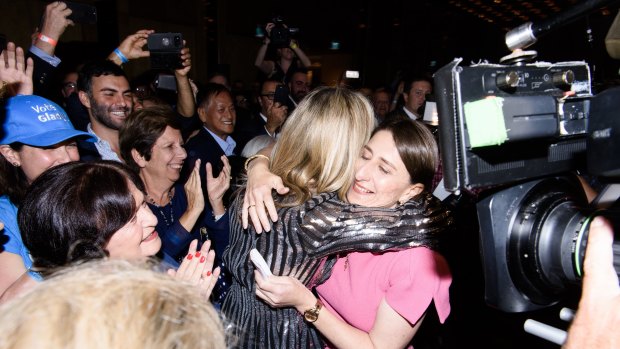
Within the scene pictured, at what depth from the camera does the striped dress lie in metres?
1.16

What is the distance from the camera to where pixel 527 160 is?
0.87 metres

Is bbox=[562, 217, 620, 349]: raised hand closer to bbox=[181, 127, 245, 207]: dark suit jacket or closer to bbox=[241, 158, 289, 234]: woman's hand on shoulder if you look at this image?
bbox=[241, 158, 289, 234]: woman's hand on shoulder

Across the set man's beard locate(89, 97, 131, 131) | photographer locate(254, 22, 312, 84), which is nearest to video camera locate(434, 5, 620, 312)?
man's beard locate(89, 97, 131, 131)

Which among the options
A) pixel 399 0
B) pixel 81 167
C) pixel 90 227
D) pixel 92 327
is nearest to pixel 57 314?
pixel 92 327

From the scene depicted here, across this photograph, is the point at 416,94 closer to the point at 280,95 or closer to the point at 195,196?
the point at 280,95

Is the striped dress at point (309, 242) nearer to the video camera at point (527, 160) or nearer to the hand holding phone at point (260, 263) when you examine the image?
the hand holding phone at point (260, 263)

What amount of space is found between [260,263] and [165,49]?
216cm

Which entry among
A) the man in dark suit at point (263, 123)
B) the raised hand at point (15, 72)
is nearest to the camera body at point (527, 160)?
the raised hand at point (15, 72)

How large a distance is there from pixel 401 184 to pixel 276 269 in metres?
0.54

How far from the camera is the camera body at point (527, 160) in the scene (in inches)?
28.5

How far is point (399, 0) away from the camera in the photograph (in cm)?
1071

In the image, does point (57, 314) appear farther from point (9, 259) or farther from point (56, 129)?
point (56, 129)

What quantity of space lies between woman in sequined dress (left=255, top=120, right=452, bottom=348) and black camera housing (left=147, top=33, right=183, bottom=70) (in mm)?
1923

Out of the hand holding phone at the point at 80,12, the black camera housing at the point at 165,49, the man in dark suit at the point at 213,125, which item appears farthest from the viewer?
the man in dark suit at the point at 213,125
